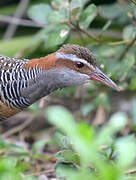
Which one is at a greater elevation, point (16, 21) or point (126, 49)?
point (16, 21)

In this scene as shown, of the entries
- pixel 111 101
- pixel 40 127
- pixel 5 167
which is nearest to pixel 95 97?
pixel 111 101

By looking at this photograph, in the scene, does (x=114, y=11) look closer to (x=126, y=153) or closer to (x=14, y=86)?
(x=14, y=86)

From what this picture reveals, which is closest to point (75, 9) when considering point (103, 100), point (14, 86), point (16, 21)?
point (14, 86)

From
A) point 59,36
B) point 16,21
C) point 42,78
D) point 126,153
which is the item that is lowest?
point 126,153

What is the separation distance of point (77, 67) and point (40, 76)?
0.30m

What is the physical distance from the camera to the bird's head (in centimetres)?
282

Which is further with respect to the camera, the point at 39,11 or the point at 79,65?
the point at 39,11

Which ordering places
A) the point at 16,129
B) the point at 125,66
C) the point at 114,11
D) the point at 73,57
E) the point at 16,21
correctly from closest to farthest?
the point at 73,57
the point at 125,66
the point at 114,11
the point at 16,129
the point at 16,21

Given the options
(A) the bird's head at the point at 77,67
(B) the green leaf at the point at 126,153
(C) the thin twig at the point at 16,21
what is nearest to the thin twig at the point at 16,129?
(C) the thin twig at the point at 16,21

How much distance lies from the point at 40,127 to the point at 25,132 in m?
0.20

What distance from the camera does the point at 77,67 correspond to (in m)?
2.93

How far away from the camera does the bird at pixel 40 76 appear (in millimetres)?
2922

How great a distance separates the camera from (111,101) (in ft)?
16.6

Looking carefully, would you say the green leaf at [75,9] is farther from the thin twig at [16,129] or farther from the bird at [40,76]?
the thin twig at [16,129]
